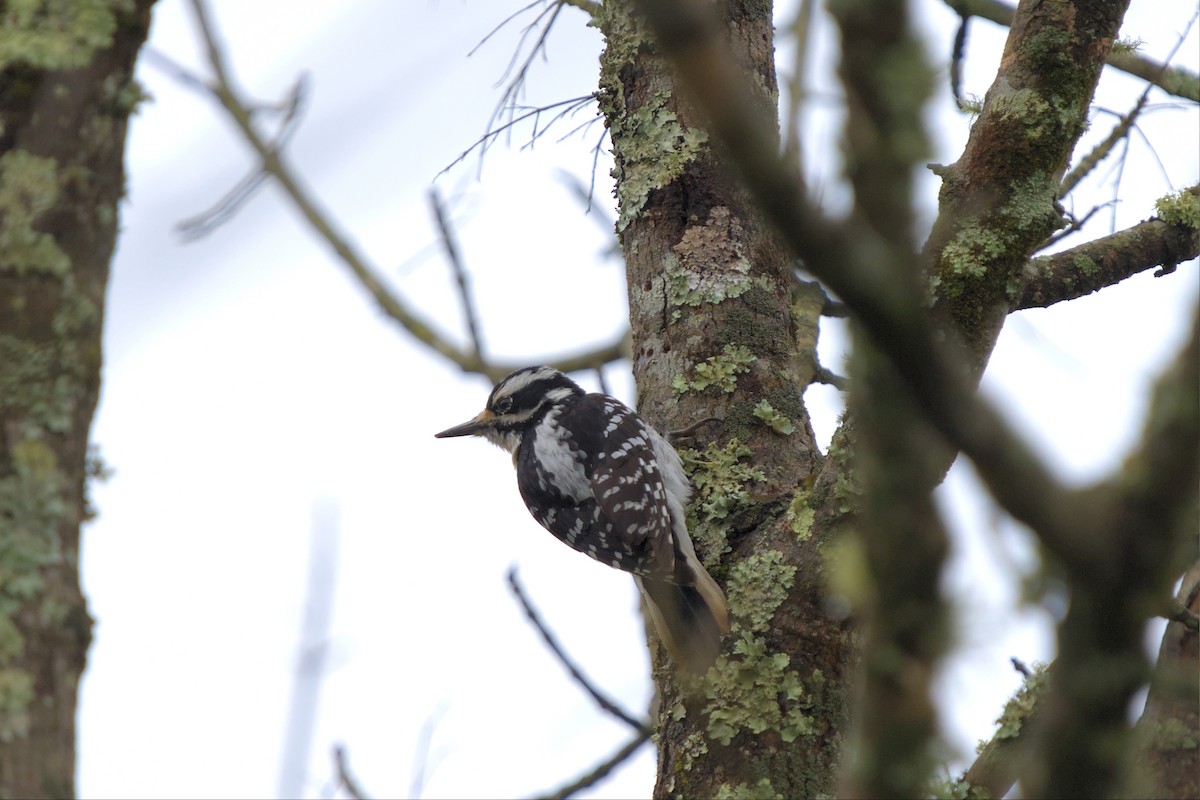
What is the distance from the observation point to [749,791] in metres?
2.71

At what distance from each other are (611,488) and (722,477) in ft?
2.90

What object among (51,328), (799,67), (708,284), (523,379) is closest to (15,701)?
(51,328)

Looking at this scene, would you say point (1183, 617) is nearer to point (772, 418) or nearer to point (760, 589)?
point (760, 589)

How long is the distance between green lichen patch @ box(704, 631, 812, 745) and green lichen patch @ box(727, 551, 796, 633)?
0.05m

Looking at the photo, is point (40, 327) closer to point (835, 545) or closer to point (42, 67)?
point (42, 67)

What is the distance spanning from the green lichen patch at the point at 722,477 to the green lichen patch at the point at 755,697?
59cm

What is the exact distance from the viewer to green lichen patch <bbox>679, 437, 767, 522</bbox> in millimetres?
3443

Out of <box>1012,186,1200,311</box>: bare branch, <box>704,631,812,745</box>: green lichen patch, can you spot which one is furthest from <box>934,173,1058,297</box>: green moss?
<box>704,631,812,745</box>: green lichen patch

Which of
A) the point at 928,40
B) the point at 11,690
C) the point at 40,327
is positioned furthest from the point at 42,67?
the point at 928,40

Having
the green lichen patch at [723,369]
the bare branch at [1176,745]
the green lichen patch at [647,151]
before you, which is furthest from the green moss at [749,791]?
the green lichen patch at [647,151]

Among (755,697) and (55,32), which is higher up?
(55,32)

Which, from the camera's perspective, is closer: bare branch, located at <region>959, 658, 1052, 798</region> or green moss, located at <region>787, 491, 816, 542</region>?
bare branch, located at <region>959, 658, 1052, 798</region>

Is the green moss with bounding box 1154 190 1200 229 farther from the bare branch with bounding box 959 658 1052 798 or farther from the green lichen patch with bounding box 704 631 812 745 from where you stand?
the green lichen patch with bounding box 704 631 812 745

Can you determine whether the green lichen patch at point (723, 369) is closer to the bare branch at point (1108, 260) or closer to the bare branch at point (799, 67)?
the bare branch at point (1108, 260)
